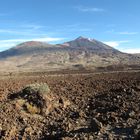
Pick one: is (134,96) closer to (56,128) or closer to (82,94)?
(82,94)

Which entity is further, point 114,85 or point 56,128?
point 114,85

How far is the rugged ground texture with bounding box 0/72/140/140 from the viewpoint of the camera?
12180mm

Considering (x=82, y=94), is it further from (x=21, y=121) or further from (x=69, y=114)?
(x=21, y=121)

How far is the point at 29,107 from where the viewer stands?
52.4 feet

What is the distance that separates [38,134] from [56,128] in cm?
74

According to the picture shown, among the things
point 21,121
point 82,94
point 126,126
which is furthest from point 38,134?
point 82,94

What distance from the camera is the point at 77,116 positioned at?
14.7m

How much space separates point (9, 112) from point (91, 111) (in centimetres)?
323

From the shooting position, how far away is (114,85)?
20.4 meters

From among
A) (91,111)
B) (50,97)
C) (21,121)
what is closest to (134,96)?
(91,111)

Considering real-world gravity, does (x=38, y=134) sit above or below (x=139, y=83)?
below

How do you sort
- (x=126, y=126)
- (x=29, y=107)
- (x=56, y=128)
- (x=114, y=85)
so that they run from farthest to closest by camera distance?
(x=114, y=85) < (x=29, y=107) < (x=56, y=128) < (x=126, y=126)

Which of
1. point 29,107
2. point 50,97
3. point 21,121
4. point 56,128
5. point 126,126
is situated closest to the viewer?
point 126,126

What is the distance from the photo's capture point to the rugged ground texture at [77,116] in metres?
12.2
